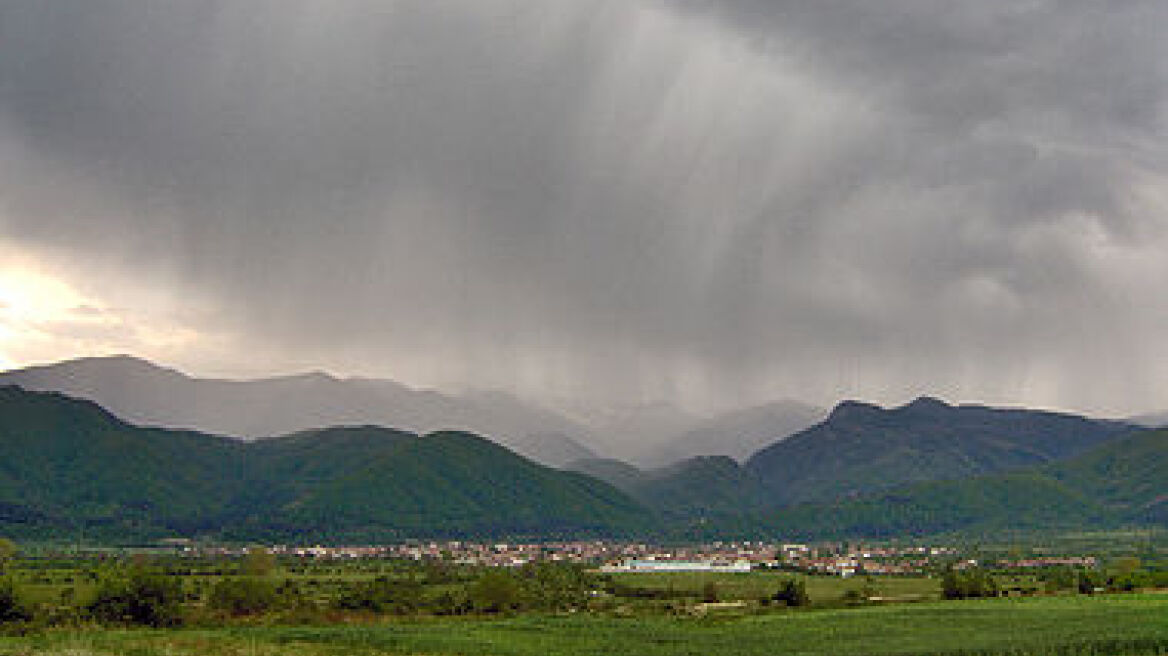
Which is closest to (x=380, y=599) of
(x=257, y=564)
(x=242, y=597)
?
(x=242, y=597)

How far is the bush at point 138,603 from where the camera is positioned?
97.4 m

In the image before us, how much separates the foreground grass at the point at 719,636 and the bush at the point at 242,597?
753 inches

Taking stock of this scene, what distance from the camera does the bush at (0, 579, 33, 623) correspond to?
3716 inches

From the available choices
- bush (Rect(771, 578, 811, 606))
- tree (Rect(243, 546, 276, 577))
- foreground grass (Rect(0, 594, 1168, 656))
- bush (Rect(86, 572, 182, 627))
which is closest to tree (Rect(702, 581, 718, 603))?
bush (Rect(771, 578, 811, 606))

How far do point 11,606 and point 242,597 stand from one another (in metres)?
23.5

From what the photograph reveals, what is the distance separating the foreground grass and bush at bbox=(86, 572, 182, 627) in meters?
11.3

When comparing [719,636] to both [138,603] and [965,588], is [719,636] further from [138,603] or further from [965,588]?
[965,588]

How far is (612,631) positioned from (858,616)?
2634 cm

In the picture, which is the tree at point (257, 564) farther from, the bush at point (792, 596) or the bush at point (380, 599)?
the bush at point (792, 596)

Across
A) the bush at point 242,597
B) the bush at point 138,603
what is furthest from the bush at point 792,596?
the bush at point 138,603

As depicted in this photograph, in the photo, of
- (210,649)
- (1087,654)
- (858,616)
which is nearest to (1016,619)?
(858,616)

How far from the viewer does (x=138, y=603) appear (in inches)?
3856

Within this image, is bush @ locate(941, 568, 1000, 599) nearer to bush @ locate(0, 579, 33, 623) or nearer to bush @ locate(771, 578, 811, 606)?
bush @ locate(771, 578, 811, 606)

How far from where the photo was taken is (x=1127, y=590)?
126312mm
